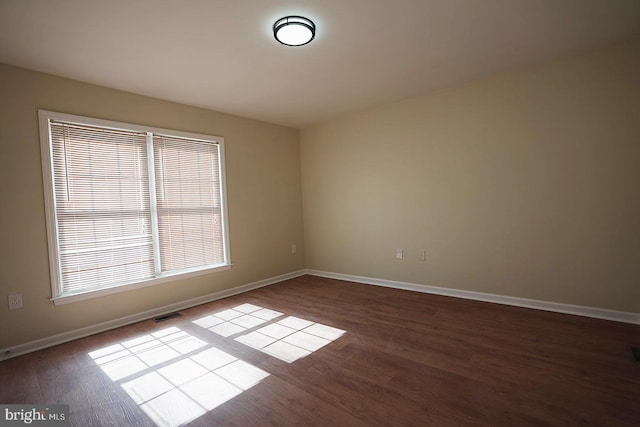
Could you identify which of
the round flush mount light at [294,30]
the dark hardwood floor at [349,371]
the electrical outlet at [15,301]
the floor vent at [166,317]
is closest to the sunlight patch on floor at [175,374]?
the dark hardwood floor at [349,371]

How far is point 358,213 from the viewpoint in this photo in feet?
14.8

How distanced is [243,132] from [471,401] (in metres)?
3.99

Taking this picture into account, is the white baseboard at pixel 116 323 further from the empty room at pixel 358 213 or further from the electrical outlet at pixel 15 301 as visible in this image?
the electrical outlet at pixel 15 301

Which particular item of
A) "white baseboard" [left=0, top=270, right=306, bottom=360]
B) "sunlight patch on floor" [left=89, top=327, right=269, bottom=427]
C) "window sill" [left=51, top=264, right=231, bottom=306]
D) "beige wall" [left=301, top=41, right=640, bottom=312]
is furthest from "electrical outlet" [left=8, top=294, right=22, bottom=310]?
"beige wall" [left=301, top=41, right=640, bottom=312]

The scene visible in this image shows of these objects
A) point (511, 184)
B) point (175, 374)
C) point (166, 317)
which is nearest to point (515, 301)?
point (511, 184)

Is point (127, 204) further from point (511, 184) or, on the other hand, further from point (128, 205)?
point (511, 184)

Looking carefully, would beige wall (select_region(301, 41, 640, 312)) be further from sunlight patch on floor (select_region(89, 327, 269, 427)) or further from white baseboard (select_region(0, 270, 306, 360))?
sunlight patch on floor (select_region(89, 327, 269, 427))

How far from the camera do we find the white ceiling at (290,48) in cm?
199

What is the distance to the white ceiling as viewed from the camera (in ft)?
6.54

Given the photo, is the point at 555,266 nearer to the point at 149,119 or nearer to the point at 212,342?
the point at 212,342

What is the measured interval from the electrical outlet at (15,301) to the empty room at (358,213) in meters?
0.01

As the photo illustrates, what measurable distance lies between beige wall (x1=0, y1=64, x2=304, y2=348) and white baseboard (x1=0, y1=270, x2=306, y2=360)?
48 millimetres

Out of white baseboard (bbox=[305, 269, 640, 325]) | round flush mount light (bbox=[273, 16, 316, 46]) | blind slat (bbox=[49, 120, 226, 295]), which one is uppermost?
round flush mount light (bbox=[273, 16, 316, 46])

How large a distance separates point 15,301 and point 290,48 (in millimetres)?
3205
